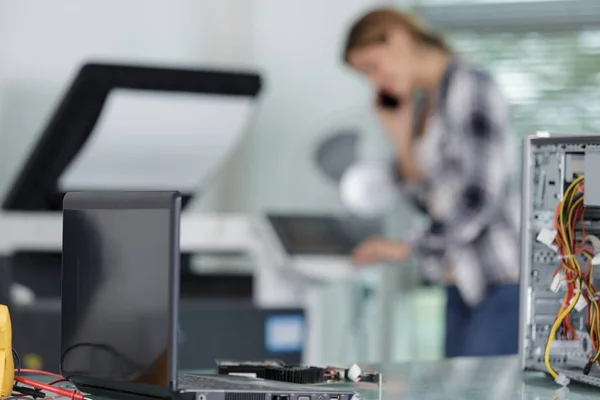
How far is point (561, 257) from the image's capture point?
63.9 inches

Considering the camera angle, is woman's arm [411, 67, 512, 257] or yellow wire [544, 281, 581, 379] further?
woman's arm [411, 67, 512, 257]

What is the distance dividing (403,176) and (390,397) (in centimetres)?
176

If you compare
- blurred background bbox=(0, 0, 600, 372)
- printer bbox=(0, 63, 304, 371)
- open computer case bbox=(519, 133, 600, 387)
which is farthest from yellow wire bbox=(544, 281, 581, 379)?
blurred background bbox=(0, 0, 600, 372)

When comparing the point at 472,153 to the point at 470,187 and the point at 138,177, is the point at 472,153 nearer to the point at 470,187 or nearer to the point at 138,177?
the point at 470,187

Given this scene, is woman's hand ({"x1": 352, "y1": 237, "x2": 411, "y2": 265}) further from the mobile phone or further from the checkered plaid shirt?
the mobile phone

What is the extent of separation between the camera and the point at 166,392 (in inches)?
46.8

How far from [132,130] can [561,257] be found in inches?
66.0

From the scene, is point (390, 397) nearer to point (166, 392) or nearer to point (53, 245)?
point (166, 392)

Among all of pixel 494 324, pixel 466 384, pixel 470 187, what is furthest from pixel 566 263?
pixel 494 324

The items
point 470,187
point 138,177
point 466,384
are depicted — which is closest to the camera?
point 466,384

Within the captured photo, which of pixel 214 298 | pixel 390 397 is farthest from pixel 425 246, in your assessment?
pixel 390 397

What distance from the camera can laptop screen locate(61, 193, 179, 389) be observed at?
1194 mm

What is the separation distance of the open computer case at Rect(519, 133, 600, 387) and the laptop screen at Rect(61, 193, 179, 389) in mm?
688

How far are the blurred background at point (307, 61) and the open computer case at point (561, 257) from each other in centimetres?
181
